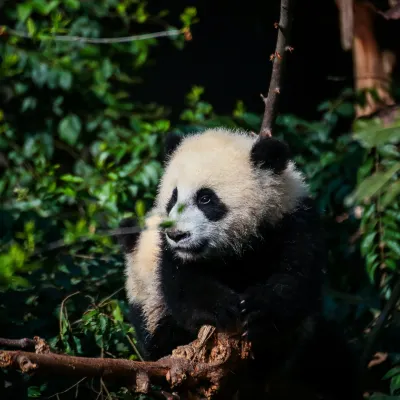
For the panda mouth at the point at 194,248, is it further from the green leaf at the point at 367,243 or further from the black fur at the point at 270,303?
the green leaf at the point at 367,243

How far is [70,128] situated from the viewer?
677 cm

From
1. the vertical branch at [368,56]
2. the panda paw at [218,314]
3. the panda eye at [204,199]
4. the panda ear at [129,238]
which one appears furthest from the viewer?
the vertical branch at [368,56]

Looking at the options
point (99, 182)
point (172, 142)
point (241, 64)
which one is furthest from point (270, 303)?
point (241, 64)

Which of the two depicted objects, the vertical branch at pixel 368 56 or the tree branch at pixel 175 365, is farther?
the vertical branch at pixel 368 56

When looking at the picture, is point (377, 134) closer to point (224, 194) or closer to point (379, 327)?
point (224, 194)

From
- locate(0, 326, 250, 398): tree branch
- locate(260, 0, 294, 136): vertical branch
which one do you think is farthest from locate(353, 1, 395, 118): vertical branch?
locate(0, 326, 250, 398): tree branch

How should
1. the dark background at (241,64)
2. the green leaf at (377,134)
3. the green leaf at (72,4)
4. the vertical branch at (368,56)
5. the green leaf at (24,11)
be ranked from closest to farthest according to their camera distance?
the green leaf at (377,134)
the vertical branch at (368,56)
the green leaf at (24,11)
the green leaf at (72,4)
the dark background at (241,64)

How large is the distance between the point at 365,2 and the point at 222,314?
3.67 meters

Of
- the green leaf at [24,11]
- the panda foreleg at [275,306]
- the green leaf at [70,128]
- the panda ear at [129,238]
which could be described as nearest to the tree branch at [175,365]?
the panda foreleg at [275,306]

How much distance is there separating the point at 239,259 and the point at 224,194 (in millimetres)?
342

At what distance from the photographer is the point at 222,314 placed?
134 inches

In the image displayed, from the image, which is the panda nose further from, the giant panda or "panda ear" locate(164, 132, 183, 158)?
"panda ear" locate(164, 132, 183, 158)

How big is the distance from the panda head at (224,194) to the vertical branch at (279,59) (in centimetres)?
19

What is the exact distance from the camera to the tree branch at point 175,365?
249 centimetres
